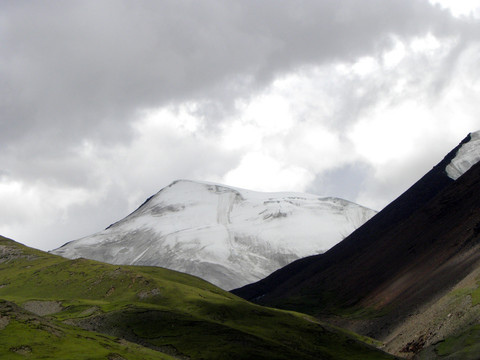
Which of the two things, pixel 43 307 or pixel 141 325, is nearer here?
pixel 141 325

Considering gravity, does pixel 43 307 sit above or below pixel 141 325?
above

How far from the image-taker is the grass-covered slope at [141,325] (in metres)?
84.4

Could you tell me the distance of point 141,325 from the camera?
407 feet

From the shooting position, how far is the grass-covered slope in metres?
84.4

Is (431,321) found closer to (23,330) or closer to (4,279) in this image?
(23,330)

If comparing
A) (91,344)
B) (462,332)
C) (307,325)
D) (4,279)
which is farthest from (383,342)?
(4,279)

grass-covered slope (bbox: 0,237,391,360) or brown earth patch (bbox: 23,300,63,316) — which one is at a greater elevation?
brown earth patch (bbox: 23,300,63,316)

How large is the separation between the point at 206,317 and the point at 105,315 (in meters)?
21.9

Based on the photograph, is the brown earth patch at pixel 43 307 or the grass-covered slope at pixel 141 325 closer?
the grass-covered slope at pixel 141 325

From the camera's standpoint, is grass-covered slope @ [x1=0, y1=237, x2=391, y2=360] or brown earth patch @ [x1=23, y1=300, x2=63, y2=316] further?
brown earth patch @ [x1=23, y1=300, x2=63, y2=316]

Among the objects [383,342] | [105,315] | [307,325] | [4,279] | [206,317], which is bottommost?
[383,342]

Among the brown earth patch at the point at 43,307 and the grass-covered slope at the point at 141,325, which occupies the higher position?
the brown earth patch at the point at 43,307

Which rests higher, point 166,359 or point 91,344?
point 91,344

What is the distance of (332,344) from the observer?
128m
